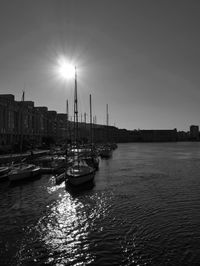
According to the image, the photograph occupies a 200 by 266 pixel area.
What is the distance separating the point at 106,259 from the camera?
1675 cm

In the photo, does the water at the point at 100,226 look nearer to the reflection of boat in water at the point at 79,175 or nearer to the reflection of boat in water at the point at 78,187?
the reflection of boat in water at the point at 78,187

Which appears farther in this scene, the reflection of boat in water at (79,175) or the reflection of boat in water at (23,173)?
the reflection of boat in water at (23,173)

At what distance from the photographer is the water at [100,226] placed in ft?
56.0

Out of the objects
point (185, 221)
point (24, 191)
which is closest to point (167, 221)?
point (185, 221)

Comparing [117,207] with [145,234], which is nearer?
[145,234]

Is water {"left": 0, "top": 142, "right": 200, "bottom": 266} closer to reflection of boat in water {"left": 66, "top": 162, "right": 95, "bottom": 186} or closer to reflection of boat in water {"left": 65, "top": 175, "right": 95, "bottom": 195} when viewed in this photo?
reflection of boat in water {"left": 65, "top": 175, "right": 95, "bottom": 195}

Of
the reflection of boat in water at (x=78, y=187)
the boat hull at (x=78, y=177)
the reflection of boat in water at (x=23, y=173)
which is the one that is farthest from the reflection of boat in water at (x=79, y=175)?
the reflection of boat in water at (x=23, y=173)

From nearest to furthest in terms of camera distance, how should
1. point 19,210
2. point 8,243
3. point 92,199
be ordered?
point 8,243 → point 19,210 → point 92,199

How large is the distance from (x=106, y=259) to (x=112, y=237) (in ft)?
11.3

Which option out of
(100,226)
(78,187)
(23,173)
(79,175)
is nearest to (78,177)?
(79,175)

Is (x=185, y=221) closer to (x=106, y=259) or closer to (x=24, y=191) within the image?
(x=106, y=259)

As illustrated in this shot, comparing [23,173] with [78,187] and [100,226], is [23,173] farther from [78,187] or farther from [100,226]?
[100,226]

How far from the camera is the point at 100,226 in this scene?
74.4ft

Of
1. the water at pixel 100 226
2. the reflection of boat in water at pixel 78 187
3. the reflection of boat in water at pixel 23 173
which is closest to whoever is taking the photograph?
the water at pixel 100 226
